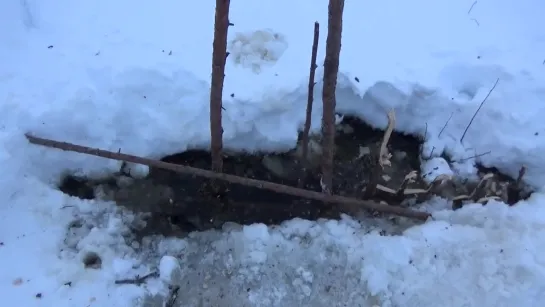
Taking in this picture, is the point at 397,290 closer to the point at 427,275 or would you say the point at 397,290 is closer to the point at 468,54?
the point at 427,275

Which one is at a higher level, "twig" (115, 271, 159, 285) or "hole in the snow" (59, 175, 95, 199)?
"hole in the snow" (59, 175, 95, 199)

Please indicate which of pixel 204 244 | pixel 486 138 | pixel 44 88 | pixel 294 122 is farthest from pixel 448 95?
pixel 44 88

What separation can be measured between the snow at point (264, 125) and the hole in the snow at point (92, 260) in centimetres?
2

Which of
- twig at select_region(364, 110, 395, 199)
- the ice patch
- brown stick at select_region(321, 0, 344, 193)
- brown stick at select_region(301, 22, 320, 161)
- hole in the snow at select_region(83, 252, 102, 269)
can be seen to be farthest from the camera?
the ice patch

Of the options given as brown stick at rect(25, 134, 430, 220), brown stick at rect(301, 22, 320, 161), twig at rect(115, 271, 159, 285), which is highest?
brown stick at rect(301, 22, 320, 161)

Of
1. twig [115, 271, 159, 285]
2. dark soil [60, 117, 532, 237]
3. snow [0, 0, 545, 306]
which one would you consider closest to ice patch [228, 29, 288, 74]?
snow [0, 0, 545, 306]

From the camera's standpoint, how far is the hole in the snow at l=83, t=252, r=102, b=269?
271 cm

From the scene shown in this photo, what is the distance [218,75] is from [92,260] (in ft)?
3.66

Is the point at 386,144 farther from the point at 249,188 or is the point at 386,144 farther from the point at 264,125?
the point at 249,188

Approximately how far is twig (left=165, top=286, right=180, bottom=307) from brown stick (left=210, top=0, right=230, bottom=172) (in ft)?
2.09

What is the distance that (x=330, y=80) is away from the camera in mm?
2490

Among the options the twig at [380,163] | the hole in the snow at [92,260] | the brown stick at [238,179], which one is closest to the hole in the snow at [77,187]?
the brown stick at [238,179]

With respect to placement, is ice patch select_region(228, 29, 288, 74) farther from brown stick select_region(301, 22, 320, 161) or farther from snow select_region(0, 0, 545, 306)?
A: brown stick select_region(301, 22, 320, 161)

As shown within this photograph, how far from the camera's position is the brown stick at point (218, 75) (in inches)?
91.3
